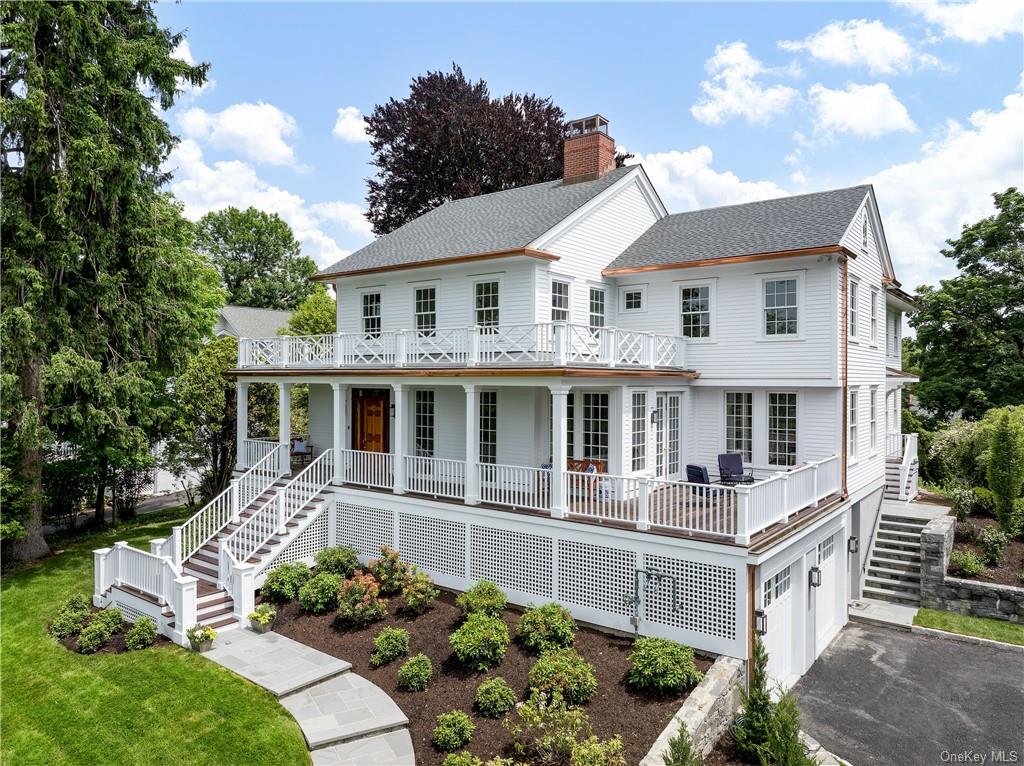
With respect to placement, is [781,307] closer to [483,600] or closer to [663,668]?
[663,668]

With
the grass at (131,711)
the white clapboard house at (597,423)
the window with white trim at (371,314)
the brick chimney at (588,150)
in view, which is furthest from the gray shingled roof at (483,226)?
the grass at (131,711)

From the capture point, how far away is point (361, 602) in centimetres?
1236

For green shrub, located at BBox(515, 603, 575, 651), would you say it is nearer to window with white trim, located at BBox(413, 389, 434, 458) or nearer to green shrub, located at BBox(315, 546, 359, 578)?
green shrub, located at BBox(315, 546, 359, 578)

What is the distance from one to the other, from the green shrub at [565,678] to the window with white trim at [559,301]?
8488 millimetres

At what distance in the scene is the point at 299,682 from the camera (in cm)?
1027

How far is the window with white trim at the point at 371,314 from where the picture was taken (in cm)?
1820

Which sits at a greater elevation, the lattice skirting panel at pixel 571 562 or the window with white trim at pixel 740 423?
the window with white trim at pixel 740 423

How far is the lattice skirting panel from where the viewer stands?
10.4 metres

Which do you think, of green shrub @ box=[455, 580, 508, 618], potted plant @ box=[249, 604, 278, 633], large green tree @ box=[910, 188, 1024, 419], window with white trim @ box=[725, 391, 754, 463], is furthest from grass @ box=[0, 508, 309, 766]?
large green tree @ box=[910, 188, 1024, 419]

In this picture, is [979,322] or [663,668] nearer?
[663,668]

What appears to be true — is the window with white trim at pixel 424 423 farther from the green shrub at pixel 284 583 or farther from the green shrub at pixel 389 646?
the green shrub at pixel 389 646

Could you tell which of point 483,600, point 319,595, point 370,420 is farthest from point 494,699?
point 370,420

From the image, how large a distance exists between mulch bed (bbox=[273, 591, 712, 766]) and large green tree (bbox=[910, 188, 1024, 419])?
24.0m

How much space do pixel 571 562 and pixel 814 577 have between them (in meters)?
5.39
